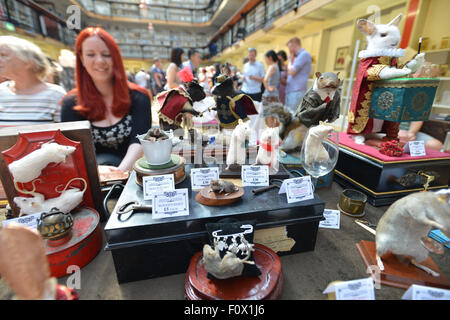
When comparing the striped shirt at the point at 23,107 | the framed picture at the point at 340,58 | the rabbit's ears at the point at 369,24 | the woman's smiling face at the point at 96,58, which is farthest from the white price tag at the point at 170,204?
the framed picture at the point at 340,58

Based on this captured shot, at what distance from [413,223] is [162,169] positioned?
37.4 inches

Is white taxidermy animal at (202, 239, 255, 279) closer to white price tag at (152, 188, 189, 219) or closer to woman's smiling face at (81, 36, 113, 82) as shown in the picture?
white price tag at (152, 188, 189, 219)

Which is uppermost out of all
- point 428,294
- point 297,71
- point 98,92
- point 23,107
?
point 297,71

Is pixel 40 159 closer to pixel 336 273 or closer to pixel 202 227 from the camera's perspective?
pixel 202 227

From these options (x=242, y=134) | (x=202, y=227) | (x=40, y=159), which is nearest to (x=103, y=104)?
(x=40, y=159)

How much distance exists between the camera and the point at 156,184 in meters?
0.91

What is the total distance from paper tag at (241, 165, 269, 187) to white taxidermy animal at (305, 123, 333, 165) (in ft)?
0.76

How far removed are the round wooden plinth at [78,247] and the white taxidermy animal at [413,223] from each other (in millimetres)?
1067

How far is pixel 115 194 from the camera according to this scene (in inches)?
49.3

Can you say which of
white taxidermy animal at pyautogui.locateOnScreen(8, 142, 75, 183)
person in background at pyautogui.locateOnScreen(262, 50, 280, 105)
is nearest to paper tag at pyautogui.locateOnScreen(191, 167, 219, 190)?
white taxidermy animal at pyautogui.locateOnScreen(8, 142, 75, 183)

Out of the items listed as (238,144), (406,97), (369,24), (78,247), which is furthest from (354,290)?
(369,24)

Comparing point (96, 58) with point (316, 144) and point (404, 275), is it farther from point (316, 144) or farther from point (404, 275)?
point (404, 275)

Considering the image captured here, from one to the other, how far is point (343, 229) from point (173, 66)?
250cm

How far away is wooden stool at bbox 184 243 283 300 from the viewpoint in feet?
2.08
